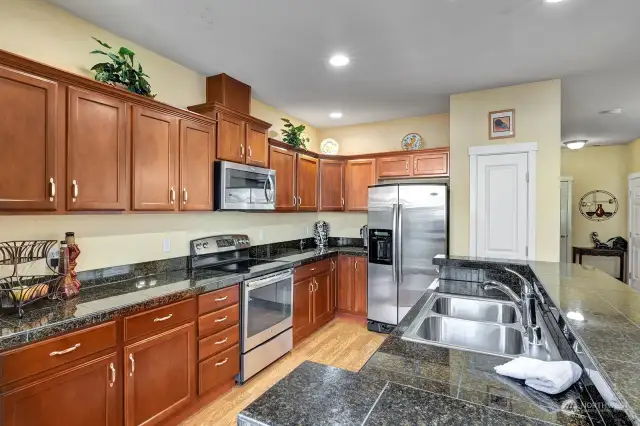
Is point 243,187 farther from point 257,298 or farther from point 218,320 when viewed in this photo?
point 218,320

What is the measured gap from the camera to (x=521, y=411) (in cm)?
88

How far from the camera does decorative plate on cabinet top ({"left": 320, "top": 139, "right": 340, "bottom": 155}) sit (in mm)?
5125

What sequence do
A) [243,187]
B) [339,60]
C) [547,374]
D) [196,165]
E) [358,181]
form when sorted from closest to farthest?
[547,374] < [196,165] < [339,60] < [243,187] < [358,181]

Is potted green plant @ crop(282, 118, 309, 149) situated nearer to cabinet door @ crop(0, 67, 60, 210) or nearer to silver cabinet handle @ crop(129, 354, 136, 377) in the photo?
cabinet door @ crop(0, 67, 60, 210)

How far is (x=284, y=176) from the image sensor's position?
3949 millimetres

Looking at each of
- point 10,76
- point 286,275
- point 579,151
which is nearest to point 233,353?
point 286,275

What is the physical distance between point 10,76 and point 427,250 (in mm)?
3607

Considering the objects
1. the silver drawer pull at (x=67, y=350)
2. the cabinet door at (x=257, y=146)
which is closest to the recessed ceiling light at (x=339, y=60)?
the cabinet door at (x=257, y=146)

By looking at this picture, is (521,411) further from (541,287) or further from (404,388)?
(541,287)

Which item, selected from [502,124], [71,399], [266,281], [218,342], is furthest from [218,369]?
[502,124]

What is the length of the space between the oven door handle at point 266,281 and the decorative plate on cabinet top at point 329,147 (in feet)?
7.78

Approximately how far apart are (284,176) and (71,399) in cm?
277

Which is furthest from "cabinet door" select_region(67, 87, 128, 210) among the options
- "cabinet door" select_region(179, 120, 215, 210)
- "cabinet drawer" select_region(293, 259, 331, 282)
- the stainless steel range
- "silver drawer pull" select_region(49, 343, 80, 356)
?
"cabinet drawer" select_region(293, 259, 331, 282)

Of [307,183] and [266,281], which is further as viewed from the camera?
[307,183]
